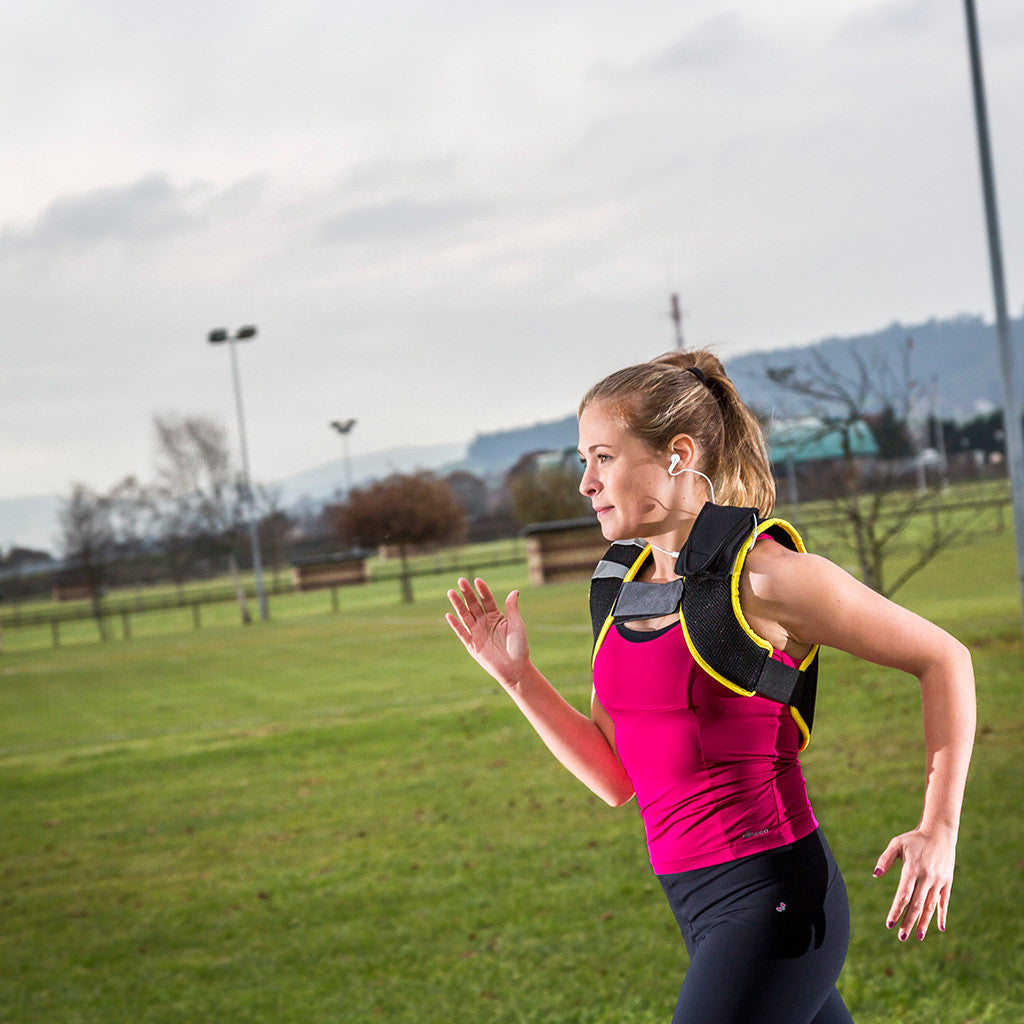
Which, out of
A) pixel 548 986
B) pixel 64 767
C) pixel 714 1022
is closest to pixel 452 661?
pixel 64 767

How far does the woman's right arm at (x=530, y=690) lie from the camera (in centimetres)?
118

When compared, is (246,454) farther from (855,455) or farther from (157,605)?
(855,455)

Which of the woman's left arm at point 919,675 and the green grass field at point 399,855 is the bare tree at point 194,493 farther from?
the woman's left arm at point 919,675

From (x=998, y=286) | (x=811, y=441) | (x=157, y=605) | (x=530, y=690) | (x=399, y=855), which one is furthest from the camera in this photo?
(x=157, y=605)

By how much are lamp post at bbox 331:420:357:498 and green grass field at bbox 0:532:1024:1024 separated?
2.04 meters

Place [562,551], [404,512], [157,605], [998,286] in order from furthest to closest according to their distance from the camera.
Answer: [157,605] < [562,551] < [404,512] < [998,286]

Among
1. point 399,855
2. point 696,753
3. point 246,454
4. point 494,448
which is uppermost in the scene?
point 246,454

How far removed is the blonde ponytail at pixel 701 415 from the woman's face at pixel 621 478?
0.5 inches

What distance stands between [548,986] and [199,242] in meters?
13.3

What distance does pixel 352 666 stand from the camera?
12977 mm

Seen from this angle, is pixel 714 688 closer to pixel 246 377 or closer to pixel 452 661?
pixel 452 661

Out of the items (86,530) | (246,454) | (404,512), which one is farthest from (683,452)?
(246,454)

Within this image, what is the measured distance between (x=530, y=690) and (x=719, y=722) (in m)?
0.22

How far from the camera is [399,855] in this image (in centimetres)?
670
